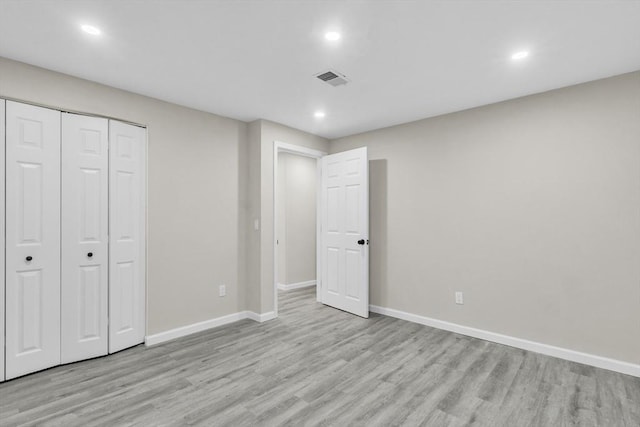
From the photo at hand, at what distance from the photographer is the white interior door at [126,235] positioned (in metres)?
2.94

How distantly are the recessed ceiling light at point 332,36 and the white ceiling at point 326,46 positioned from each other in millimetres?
34

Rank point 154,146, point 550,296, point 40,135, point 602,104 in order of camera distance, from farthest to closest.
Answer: point 154,146 → point 550,296 → point 602,104 → point 40,135

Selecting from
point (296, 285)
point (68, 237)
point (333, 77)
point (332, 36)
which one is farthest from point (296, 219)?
point (332, 36)

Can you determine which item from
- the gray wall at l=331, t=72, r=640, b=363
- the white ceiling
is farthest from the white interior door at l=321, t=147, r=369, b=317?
the white ceiling

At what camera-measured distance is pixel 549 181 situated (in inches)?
118

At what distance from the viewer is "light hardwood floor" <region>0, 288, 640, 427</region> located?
2.04 m

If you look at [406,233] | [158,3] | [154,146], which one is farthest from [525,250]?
[154,146]

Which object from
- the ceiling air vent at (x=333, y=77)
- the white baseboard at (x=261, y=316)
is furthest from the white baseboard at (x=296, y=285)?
the ceiling air vent at (x=333, y=77)

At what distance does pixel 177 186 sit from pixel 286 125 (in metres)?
1.63

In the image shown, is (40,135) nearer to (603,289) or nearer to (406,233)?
(406,233)

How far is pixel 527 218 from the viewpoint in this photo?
122 inches

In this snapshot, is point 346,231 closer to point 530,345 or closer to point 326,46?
point 530,345

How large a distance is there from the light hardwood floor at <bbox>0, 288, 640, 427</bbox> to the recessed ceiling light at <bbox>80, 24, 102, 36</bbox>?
2546 millimetres

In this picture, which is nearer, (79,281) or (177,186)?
(79,281)
